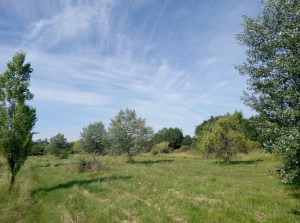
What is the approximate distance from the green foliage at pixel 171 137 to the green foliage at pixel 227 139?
6031cm

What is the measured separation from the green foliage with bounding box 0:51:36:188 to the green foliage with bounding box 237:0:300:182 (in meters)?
14.8

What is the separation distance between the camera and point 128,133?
102ft

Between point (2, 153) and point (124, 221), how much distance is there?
1036 cm

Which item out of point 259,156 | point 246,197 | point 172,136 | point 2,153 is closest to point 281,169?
point 246,197

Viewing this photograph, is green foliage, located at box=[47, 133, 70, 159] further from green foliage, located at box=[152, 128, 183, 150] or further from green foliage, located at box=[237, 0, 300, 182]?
green foliage, located at box=[237, 0, 300, 182]

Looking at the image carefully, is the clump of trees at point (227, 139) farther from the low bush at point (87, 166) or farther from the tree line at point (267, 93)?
the low bush at point (87, 166)

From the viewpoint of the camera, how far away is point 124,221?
311 inches

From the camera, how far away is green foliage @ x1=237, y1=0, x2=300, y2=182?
329 inches

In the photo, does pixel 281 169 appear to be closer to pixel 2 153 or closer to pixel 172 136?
pixel 2 153

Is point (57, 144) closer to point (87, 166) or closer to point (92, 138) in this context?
point (92, 138)

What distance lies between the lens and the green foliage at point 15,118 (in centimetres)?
1293

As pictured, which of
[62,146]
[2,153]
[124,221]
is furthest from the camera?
[62,146]

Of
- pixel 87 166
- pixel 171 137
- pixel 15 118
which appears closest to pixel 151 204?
pixel 15 118

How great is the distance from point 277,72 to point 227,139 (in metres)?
19.9
